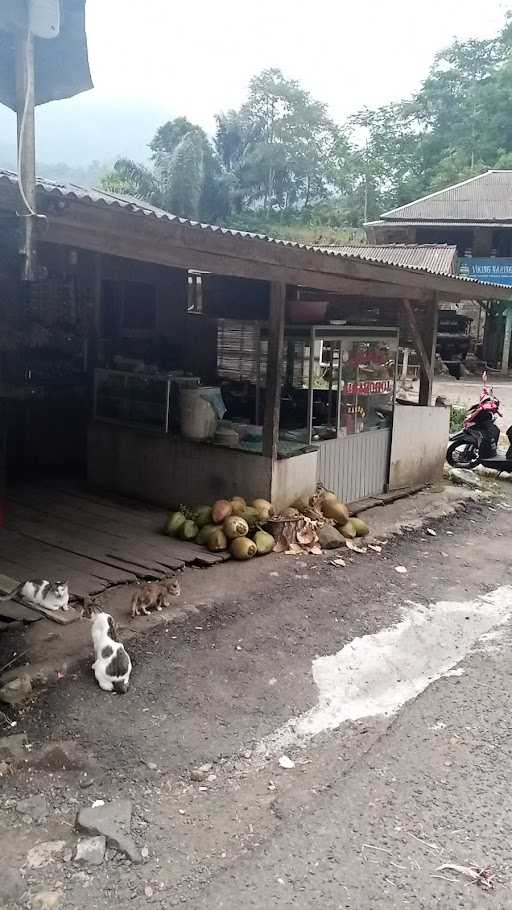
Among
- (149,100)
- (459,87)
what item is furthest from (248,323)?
(149,100)

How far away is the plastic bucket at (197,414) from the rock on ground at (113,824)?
488 cm

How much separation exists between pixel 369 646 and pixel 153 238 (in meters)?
3.27

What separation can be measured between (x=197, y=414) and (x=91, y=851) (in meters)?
5.23

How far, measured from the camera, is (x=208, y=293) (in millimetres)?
9164

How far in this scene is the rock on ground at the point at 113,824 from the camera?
3.15 m

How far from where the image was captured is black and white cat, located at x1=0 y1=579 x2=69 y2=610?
547 cm

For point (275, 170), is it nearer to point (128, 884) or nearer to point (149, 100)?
point (128, 884)

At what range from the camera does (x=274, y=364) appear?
7.30m

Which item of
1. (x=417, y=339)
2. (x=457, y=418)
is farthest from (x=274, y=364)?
(x=457, y=418)

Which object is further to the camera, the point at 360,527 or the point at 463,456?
the point at 463,456

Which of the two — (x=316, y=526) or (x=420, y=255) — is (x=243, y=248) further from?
(x=420, y=255)

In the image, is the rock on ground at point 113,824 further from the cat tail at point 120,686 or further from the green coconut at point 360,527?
the green coconut at point 360,527

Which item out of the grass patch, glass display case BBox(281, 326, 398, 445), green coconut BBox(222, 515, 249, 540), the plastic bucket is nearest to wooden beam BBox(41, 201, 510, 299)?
glass display case BBox(281, 326, 398, 445)

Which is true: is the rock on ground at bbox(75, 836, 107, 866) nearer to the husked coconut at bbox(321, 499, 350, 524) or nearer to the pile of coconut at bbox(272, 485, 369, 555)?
the pile of coconut at bbox(272, 485, 369, 555)
